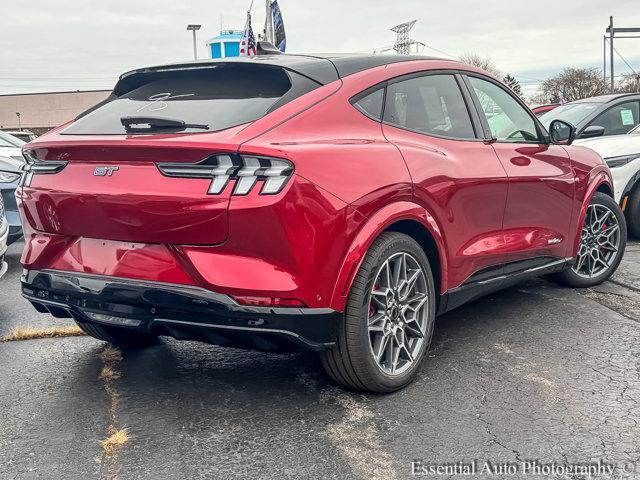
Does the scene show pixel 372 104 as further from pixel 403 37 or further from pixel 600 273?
pixel 403 37

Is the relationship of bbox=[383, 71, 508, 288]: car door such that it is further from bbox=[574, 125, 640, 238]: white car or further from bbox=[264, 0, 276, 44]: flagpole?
bbox=[264, 0, 276, 44]: flagpole

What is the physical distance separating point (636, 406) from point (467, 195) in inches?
53.2

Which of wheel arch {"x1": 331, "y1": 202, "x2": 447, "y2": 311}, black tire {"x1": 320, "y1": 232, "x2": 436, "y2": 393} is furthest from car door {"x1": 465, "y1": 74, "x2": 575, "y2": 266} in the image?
black tire {"x1": 320, "y1": 232, "x2": 436, "y2": 393}

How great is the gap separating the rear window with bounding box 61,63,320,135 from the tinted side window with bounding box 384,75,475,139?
56 cm

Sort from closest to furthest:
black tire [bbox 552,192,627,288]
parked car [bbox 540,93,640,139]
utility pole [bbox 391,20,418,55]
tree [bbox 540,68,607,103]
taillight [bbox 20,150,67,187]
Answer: taillight [bbox 20,150,67,187] < black tire [bbox 552,192,627,288] < parked car [bbox 540,93,640,139] < tree [bbox 540,68,607,103] < utility pole [bbox 391,20,418,55]

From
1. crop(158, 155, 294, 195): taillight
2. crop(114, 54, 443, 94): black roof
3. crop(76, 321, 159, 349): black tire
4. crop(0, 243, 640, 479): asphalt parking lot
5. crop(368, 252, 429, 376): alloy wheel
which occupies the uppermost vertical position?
crop(114, 54, 443, 94): black roof

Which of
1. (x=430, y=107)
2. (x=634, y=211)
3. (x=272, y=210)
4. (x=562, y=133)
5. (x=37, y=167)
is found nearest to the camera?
(x=272, y=210)

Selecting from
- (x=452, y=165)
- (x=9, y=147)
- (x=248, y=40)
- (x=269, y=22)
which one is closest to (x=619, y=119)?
(x=452, y=165)

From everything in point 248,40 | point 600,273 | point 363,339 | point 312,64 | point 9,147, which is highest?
point 248,40

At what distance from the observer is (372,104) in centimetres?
354

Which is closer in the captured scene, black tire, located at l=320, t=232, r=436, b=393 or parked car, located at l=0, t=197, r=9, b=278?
black tire, located at l=320, t=232, r=436, b=393

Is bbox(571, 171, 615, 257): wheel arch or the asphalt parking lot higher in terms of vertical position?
bbox(571, 171, 615, 257): wheel arch

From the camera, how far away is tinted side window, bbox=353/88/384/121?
3.46m

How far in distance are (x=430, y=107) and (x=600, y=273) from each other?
2399 mm
